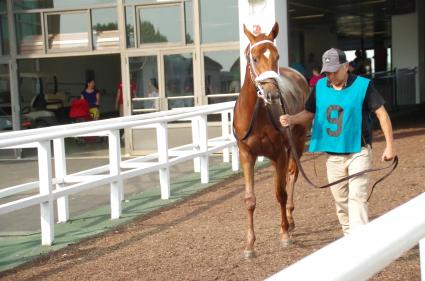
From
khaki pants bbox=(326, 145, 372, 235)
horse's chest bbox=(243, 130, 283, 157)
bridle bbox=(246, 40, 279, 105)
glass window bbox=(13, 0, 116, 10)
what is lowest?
A: khaki pants bbox=(326, 145, 372, 235)

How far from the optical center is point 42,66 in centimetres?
2428

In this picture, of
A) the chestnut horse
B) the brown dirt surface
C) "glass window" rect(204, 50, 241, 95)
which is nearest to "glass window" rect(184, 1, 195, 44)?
"glass window" rect(204, 50, 241, 95)

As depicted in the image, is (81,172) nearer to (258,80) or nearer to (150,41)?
(258,80)

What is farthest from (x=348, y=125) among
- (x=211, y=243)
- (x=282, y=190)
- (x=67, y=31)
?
(x=67, y=31)

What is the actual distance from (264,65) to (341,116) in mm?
831

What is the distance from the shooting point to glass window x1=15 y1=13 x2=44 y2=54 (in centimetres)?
1562

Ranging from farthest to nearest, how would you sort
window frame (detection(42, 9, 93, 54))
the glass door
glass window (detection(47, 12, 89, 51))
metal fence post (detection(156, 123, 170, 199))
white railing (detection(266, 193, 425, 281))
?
the glass door < glass window (detection(47, 12, 89, 51)) < window frame (detection(42, 9, 93, 54)) < metal fence post (detection(156, 123, 170, 199)) < white railing (detection(266, 193, 425, 281))

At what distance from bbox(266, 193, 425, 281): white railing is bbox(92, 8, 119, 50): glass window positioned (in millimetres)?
13866

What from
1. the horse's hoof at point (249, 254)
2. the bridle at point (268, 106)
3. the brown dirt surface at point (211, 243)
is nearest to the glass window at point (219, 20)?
the brown dirt surface at point (211, 243)

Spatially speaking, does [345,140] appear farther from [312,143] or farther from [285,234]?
[285,234]

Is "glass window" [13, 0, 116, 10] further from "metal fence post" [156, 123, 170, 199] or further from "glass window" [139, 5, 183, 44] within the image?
"metal fence post" [156, 123, 170, 199]

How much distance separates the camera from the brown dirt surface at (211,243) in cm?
518

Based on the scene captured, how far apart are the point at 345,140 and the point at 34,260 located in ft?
10.5

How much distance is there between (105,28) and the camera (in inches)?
607
